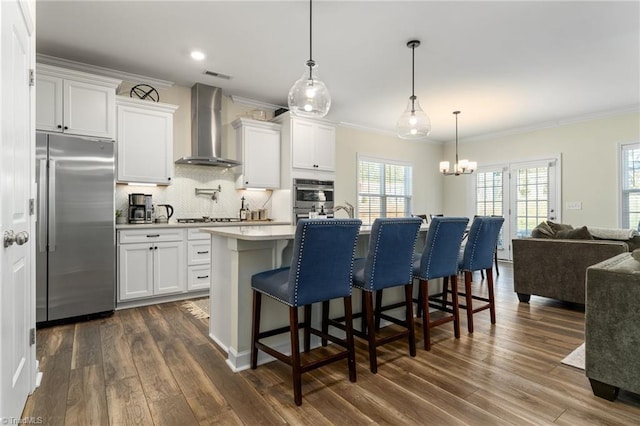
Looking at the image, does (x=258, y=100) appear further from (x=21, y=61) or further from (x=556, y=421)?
(x=556, y=421)

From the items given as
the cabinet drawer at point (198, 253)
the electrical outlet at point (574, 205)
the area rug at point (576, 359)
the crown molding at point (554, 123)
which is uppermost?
the crown molding at point (554, 123)

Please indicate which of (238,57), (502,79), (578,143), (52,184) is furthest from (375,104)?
(52,184)

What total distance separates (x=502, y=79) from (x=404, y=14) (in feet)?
6.91

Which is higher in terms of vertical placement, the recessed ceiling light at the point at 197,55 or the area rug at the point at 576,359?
the recessed ceiling light at the point at 197,55

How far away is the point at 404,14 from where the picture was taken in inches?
113

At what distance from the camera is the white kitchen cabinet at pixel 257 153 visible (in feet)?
15.8

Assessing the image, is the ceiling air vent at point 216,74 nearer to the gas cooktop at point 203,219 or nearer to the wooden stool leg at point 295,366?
the gas cooktop at point 203,219

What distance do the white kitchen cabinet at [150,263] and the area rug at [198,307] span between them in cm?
22

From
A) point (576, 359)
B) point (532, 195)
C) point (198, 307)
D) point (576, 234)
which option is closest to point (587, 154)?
point (532, 195)

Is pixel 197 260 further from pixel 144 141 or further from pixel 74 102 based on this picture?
pixel 74 102

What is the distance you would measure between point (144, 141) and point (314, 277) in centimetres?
313

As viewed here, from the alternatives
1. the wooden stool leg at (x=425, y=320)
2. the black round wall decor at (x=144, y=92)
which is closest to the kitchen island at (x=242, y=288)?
the wooden stool leg at (x=425, y=320)

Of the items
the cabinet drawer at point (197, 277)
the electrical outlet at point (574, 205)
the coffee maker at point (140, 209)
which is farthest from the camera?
the electrical outlet at point (574, 205)

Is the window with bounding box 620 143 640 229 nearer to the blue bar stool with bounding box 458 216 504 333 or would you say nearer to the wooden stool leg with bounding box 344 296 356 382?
the blue bar stool with bounding box 458 216 504 333
